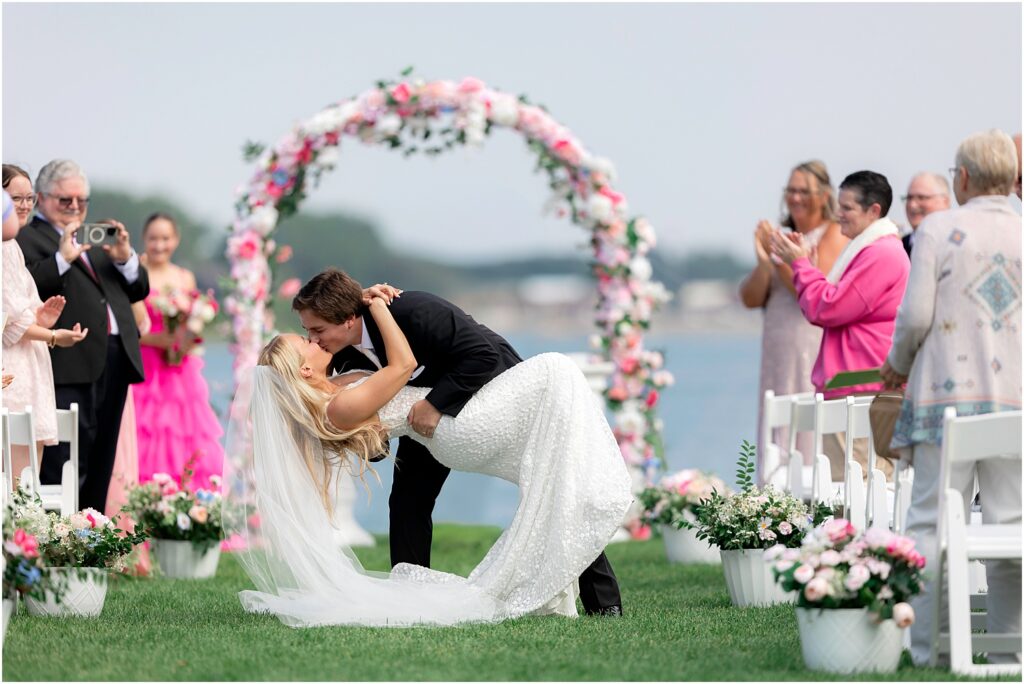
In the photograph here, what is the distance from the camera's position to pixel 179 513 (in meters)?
7.55

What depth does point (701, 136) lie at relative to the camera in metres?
33.7

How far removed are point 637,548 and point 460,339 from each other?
415 centimetres

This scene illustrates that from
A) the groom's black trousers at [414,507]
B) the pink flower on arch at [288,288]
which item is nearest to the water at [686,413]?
the pink flower on arch at [288,288]

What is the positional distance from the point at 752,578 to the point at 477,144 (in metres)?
4.47

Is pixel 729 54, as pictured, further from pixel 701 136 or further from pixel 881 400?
pixel 881 400

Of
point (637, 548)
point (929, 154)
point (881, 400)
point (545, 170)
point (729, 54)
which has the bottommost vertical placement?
point (637, 548)

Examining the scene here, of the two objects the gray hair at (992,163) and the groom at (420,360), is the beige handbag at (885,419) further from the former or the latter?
the groom at (420,360)

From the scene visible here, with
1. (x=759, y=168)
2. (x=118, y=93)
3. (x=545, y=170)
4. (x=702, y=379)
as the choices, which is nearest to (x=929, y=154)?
(x=759, y=168)

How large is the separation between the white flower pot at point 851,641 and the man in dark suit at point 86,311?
427 centimetres

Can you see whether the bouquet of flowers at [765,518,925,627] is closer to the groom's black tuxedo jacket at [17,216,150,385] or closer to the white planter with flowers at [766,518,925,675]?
the white planter with flowers at [766,518,925,675]

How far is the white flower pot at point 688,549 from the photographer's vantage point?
8359mm

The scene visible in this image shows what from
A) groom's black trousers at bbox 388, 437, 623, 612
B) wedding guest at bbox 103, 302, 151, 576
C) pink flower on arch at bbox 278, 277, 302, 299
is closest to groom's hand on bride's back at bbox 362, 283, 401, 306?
groom's black trousers at bbox 388, 437, 623, 612

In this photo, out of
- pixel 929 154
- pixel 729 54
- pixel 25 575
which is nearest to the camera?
pixel 25 575

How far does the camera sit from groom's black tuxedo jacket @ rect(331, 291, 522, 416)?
541 cm
